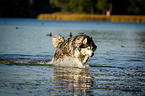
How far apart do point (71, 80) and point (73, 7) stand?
124 meters

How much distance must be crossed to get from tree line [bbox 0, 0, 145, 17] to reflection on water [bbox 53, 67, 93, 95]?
97.3 m

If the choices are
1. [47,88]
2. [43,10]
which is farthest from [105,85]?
[43,10]

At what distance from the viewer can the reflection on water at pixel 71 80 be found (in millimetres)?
9750

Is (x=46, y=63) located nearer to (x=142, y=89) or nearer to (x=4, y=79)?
(x=4, y=79)

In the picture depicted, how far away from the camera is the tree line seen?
391 ft

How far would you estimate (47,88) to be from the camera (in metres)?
9.96

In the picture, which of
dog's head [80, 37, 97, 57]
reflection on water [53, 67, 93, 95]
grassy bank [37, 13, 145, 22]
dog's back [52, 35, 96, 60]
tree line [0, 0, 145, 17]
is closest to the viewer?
reflection on water [53, 67, 93, 95]

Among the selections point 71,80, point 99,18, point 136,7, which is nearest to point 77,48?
point 71,80

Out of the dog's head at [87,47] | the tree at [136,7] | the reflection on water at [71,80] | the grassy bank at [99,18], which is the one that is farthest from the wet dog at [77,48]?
the tree at [136,7]

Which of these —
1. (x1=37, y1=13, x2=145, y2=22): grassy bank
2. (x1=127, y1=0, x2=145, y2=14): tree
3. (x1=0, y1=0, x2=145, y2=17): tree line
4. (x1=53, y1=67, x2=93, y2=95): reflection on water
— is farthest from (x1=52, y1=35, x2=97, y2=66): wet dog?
(x1=127, y1=0, x2=145, y2=14): tree

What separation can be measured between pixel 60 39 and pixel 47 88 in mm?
4676

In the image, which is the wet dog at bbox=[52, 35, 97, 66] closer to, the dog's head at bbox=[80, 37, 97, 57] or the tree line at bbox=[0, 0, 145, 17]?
the dog's head at bbox=[80, 37, 97, 57]

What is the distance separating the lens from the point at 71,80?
11172mm

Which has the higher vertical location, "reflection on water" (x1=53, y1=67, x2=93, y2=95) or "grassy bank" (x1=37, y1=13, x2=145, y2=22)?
"reflection on water" (x1=53, y1=67, x2=93, y2=95)
